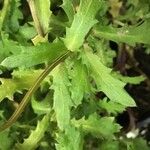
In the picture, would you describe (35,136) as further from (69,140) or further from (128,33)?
(128,33)

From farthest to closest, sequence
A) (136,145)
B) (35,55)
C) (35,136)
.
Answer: (136,145) → (35,136) → (35,55)

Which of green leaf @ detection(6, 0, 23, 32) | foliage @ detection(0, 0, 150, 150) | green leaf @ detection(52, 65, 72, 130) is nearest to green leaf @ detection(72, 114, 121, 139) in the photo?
foliage @ detection(0, 0, 150, 150)

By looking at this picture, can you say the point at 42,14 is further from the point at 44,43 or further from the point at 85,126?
the point at 85,126

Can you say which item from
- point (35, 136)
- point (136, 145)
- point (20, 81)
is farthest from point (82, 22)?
point (136, 145)

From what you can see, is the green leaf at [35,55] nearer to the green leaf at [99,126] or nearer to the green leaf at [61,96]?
the green leaf at [61,96]

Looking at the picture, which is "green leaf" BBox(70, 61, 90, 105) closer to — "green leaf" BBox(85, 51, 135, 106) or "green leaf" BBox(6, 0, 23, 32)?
"green leaf" BBox(85, 51, 135, 106)

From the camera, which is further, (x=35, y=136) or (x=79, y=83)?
(x=35, y=136)

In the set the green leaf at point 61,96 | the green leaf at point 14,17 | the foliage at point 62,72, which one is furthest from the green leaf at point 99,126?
the green leaf at point 14,17
